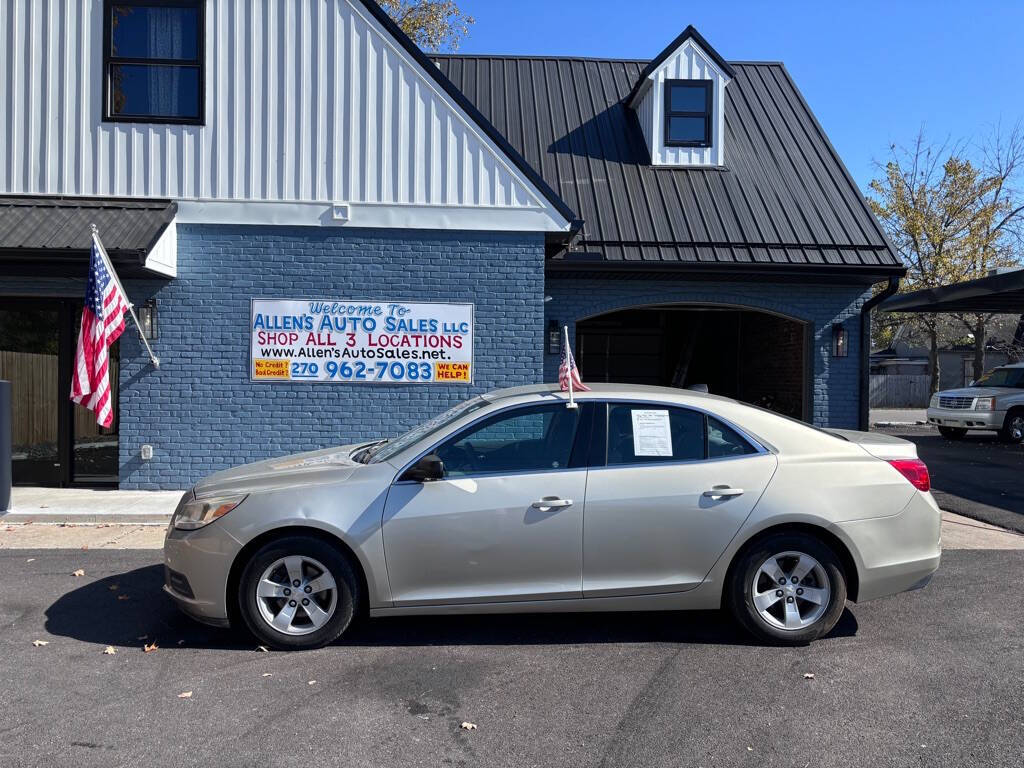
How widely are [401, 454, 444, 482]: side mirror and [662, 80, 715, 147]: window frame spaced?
9987 millimetres

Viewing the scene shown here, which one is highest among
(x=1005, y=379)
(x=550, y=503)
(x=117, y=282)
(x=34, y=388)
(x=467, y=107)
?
(x=467, y=107)

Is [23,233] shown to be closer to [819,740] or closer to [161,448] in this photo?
[161,448]

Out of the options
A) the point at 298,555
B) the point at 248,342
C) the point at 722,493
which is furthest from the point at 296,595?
the point at 248,342

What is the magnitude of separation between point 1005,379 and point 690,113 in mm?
10628

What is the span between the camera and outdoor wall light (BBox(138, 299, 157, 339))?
10695 mm

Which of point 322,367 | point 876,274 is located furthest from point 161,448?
point 876,274

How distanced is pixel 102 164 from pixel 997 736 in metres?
10.7

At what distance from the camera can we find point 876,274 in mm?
12266

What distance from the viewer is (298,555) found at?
201 inches

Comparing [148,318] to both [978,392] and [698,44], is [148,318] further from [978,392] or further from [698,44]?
[978,392]

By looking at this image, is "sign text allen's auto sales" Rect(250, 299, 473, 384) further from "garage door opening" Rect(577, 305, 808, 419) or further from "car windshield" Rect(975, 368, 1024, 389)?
"car windshield" Rect(975, 368, 1024, 389)

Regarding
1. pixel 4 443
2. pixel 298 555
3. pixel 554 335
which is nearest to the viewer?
pixel 298 555

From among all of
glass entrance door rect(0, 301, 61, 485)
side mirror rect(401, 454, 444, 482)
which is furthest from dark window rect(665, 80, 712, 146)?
side mirror rect(401, 454, 444, 482)

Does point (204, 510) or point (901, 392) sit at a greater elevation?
point (901, 392)
